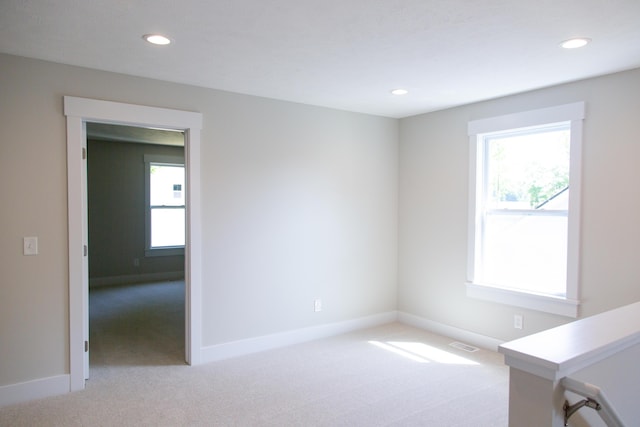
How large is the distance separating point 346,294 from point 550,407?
346 cm

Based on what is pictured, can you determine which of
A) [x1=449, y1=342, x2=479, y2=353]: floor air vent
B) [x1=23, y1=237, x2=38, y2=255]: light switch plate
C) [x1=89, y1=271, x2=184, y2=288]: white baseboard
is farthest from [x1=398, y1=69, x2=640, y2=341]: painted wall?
[x1=89, y1=271, x2=184, y2=288]: white baseboard

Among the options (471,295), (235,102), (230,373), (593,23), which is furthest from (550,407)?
(235,102)

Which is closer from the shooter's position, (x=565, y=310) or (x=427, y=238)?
(x=565, y=310)

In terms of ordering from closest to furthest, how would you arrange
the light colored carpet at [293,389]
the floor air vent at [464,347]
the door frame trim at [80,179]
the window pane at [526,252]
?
the light colored carpet at [293,389]
the door frame trim at [80,179]
the window pane at [526,252]
the floor air vent at [464,347]

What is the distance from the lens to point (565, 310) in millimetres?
3600

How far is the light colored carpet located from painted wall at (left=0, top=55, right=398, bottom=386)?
388mm

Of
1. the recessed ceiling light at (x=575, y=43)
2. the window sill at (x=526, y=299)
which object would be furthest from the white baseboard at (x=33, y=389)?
the recessed ceiling light at (x=575, y=43)

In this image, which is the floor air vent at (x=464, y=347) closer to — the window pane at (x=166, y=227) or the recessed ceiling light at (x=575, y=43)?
the recessed ceiling light at (x=575, y=43)

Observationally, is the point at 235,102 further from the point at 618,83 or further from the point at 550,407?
the point at 550,407

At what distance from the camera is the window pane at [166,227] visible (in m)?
7.87

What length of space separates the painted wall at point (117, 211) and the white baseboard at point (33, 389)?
4.44 meters

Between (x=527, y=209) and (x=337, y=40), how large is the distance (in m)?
2.51

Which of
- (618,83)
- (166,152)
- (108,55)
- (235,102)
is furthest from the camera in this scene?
(166,152)

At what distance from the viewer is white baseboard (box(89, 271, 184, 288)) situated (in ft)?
23.9
